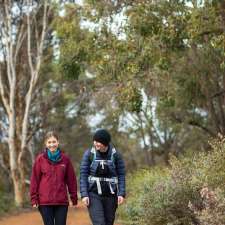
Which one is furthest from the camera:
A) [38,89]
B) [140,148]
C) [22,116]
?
[140,148]

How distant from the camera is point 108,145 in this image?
337 inches

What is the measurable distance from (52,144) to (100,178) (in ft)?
2.70

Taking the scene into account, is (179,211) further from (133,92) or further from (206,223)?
(133,92)

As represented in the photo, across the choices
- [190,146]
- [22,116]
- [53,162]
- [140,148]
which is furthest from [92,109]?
[140,148]

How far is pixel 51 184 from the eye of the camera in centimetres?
877

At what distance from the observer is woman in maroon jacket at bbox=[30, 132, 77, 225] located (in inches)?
345

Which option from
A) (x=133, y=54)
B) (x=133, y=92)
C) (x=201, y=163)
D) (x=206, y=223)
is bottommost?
(x=206, y=223)

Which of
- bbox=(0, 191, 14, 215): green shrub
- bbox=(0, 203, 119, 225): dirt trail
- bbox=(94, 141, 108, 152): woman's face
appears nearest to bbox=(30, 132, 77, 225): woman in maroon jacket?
bbox=(94, 141, 108, 152): woman's face

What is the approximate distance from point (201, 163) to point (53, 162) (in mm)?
2994

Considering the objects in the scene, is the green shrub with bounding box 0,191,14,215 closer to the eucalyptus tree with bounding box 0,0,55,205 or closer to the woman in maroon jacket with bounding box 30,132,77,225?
the eucalyptus tree with bounding box 0,0,55,205

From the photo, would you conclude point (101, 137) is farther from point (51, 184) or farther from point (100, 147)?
point (51, 184)

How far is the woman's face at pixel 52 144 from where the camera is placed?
343 inches

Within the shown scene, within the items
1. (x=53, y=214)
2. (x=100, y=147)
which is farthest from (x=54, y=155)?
(x=53, y=214)

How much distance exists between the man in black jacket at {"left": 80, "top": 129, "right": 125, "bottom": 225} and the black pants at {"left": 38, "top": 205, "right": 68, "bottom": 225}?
513mm
